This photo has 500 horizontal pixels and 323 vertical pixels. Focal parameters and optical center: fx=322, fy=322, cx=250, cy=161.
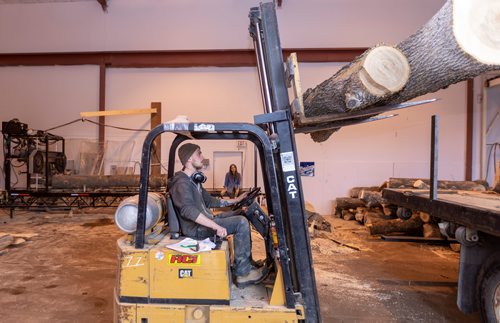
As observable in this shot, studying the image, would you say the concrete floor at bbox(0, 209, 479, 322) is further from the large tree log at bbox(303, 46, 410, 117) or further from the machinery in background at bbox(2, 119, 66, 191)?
the machinery in background at bbox(2, 119, 66, 191)

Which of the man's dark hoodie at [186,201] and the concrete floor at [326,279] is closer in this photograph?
the man's dark hoodie at [186,201]

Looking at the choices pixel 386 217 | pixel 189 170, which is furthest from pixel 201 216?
pixel 386 217

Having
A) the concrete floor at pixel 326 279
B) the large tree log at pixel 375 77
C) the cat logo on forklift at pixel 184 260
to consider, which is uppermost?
the large tree log at pixel 375 77

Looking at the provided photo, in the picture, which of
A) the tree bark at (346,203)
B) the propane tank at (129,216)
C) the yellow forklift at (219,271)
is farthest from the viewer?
the tree bark at (346,203)

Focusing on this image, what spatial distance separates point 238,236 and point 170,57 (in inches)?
477

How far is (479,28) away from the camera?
1997 millimetres

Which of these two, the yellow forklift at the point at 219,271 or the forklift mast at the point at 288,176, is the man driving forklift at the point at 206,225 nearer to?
the yellow forklift at the point at 219,271

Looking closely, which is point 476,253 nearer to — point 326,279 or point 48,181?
point 326,279

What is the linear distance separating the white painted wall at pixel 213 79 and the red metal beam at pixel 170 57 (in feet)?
0.79

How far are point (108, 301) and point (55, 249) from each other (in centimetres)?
352

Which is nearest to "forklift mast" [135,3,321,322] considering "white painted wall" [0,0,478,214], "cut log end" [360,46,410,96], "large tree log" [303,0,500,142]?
"large tree log" [303,0,500,142]

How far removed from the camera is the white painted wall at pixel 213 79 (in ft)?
42.3

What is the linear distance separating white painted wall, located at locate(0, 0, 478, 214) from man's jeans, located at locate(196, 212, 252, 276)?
408 inches

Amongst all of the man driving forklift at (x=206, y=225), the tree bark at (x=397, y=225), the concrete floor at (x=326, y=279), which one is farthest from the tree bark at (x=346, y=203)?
the man driving forklift at (x=206, y=225)
